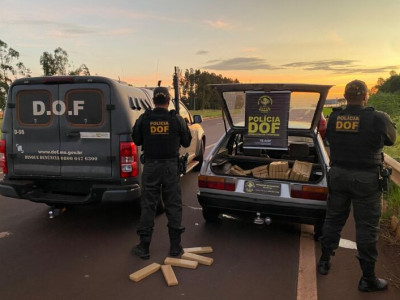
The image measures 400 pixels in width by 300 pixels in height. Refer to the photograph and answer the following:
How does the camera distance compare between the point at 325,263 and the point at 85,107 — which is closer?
the point at 325,263

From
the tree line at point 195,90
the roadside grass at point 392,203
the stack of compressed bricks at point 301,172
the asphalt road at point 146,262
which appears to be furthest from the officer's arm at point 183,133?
the tree line at point 195,90

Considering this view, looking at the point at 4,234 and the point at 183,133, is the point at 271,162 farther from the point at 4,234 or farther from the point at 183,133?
the point at 4,234

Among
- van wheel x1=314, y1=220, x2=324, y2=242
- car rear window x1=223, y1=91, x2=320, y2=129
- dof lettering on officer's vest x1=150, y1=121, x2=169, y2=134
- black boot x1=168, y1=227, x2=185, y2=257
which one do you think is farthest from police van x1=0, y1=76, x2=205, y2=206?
van wheel x1=314, y1=220, x2=324, y2=242

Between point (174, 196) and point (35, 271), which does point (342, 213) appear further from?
point (35, 271)

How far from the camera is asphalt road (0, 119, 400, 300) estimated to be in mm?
3381

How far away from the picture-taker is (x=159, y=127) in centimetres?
412

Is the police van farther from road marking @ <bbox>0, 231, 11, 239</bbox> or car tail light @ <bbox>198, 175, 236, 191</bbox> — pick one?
car tail light @ <bbox>198, 175, 236, 191</bbox>

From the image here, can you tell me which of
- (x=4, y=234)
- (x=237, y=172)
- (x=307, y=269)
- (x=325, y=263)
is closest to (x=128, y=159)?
(x=237, y=172)

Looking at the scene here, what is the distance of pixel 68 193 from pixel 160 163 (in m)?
1.63

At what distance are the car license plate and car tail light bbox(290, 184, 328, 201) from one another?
0.18 m

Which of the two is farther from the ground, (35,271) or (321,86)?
(321,86)

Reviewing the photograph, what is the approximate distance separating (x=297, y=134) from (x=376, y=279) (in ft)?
7.26

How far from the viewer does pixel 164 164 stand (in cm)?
420

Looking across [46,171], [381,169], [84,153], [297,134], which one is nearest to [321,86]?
[297,134]
